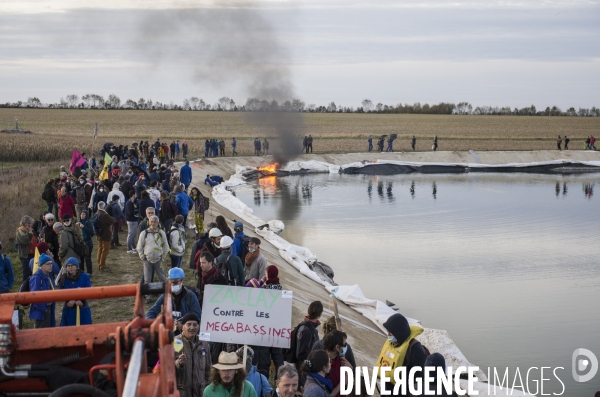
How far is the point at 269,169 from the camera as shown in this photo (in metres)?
42.1

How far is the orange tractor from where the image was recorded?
138 inches

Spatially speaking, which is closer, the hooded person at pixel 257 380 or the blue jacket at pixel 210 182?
the hooded person at pixel 257 380

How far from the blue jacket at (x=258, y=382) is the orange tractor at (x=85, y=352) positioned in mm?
2316

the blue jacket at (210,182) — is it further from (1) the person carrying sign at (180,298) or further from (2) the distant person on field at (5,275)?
(1) the person carrying sign at (180,298)

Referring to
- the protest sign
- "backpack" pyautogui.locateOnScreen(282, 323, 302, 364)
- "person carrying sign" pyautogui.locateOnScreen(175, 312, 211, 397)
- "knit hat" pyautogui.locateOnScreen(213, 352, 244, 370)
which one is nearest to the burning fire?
"backpack" pyautogui.locateOnScreen(282, 323, 302, 364)

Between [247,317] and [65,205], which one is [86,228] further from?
[247,317]

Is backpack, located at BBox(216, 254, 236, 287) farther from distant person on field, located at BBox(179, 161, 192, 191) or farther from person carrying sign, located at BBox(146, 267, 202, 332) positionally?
distant person on field, located at BBox(179, 161, 192, 191)

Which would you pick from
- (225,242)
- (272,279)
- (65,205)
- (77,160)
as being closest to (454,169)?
(77,160)

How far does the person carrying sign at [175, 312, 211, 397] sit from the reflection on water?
7033 millimetres

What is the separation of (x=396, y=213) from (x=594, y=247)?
8516 millimetres

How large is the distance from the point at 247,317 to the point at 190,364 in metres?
0.92

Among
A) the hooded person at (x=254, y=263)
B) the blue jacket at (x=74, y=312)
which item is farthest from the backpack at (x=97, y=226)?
the blue jacket at (x=74, y=312)

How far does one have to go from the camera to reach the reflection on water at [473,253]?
13.5 metres

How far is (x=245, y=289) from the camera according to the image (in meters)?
6.96
